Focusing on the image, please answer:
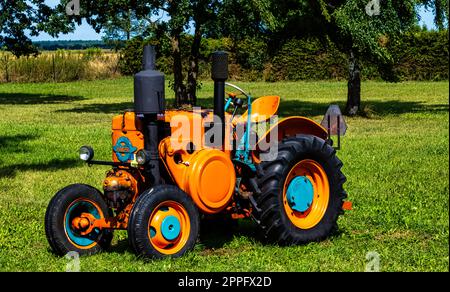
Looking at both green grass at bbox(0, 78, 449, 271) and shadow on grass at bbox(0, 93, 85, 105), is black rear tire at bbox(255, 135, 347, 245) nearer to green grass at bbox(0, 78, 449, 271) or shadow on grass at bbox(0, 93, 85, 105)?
green grass at bbox(0, 78, 449, 271)

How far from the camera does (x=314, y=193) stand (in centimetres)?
694

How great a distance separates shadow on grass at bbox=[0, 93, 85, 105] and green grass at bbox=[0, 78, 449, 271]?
5562 mm

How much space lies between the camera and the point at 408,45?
37.6 meters

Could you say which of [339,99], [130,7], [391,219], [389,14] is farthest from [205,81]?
[391,219]

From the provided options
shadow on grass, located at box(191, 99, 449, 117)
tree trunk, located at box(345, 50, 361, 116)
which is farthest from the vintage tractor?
tree trunk, located at box(345, 50, 361, 116)

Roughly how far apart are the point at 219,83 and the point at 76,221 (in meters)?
1.58

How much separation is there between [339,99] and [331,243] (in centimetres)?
2280

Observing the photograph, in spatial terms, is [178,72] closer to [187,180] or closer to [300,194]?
[300,194]

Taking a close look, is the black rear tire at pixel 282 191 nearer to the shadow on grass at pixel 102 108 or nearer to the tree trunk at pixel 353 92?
the tree trunk at pixel 353 92

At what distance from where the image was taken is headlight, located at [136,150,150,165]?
19.5 feet

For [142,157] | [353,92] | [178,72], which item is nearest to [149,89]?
[142,157]

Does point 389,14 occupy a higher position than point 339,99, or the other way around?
point 389,14

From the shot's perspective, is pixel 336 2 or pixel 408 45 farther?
pixel 408 45
